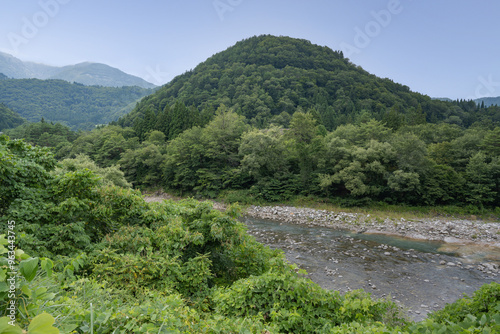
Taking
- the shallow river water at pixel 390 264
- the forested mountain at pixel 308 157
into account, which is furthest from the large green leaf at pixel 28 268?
the forested mountain at pixel 308 157

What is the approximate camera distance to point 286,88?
233 feet

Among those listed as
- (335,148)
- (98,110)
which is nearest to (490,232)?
(335,148)

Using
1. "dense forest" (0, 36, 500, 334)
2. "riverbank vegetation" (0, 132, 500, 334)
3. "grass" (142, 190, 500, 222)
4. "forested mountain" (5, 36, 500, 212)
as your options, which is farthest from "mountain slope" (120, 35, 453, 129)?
"riverbank vegetation" (0, 132, 500, 334)

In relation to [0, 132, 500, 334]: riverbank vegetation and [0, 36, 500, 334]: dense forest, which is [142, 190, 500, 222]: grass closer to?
[0, 36, 500, 334]: dense forest

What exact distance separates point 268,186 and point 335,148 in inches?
316

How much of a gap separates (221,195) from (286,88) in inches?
1948

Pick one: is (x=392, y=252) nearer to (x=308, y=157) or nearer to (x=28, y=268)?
(x=308, y=157)

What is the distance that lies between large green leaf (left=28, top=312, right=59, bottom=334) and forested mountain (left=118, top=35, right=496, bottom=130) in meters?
51.7

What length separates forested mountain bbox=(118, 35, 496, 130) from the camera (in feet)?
198

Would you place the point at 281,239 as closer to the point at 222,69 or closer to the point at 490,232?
the point at 490,232

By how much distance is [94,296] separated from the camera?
352 cm

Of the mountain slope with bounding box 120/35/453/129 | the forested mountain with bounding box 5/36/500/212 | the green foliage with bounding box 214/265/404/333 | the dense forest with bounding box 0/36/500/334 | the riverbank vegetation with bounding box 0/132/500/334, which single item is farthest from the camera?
the mountain slope with bounding box 120/35/453/129

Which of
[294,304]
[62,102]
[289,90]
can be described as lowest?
[294,304]

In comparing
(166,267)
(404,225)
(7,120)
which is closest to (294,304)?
(166,267)
